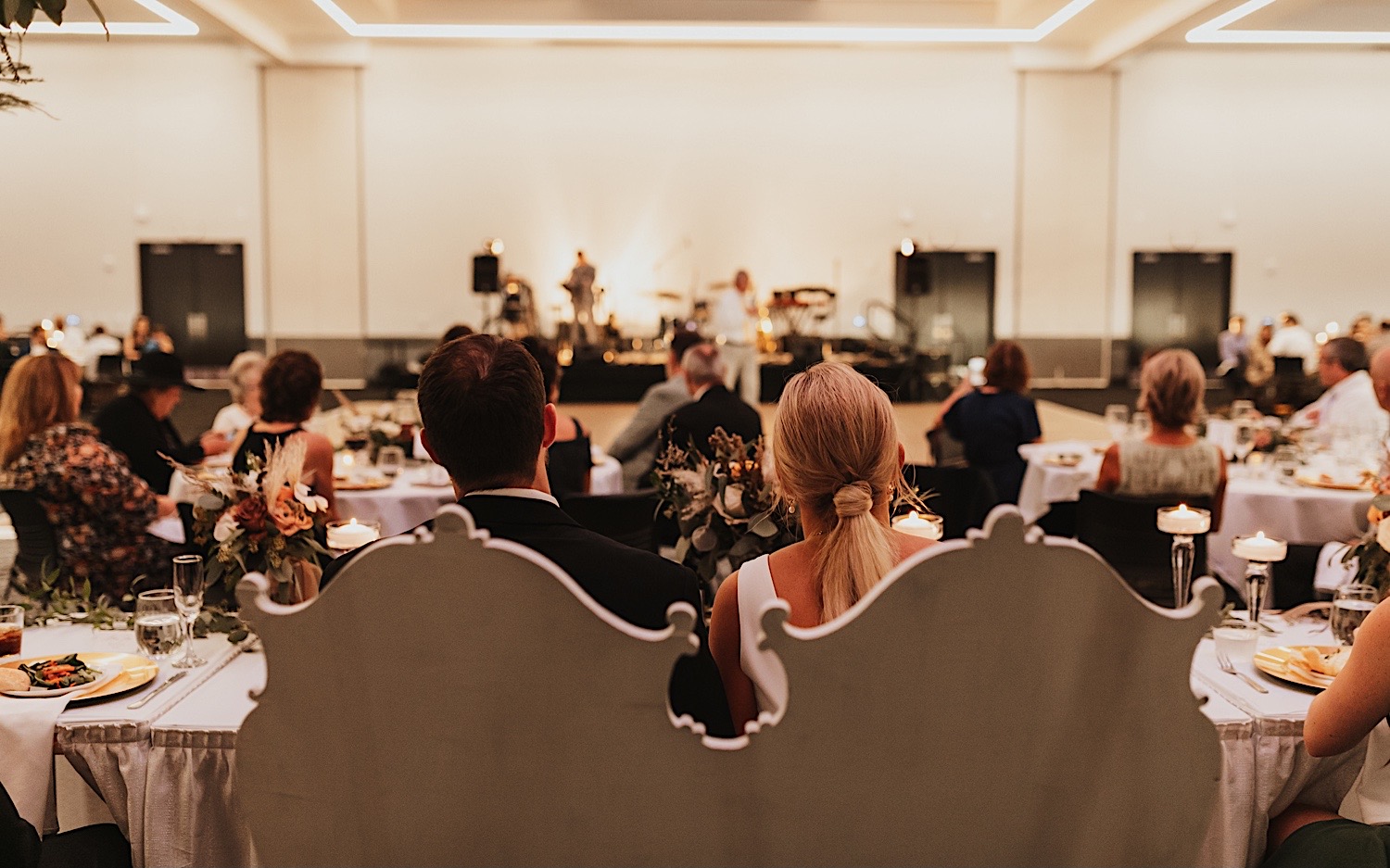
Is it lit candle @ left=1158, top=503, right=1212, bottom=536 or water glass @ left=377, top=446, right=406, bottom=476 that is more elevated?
lit candle @ left=1158, top=503, right=1212, bottom=536

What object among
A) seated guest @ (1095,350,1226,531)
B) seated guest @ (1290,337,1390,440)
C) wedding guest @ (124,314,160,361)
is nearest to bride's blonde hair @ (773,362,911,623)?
seated guest @ (1095,350,1226,531)

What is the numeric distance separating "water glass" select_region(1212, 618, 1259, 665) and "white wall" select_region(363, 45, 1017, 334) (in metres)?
15.4

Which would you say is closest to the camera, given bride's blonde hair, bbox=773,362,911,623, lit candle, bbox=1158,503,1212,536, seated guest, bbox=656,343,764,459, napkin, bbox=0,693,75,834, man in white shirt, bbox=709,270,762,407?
bride's blonde hair, bbox=773,362,911,623

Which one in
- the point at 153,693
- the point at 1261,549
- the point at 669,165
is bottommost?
the point at 153,693

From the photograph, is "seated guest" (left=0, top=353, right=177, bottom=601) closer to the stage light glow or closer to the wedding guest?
the wedding guest

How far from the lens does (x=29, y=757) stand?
2271 mm

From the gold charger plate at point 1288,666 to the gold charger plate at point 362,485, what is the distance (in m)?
3.79

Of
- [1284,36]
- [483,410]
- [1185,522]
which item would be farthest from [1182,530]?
[1284,36]

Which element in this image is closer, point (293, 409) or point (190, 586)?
point (190, 586)

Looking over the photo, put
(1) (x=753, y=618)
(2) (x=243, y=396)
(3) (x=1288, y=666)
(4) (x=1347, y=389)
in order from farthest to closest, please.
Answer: (4) (x=1347, y=389)
(2) (x=243, y=396)
(3) (x=1288, y=666)
(1) (x=753, y=618)

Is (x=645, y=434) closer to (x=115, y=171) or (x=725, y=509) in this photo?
(x=725, y=509)

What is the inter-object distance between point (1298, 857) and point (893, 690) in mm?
1091

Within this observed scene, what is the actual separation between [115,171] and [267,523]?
1676cm

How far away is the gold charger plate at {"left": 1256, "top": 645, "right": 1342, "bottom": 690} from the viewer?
247cm
